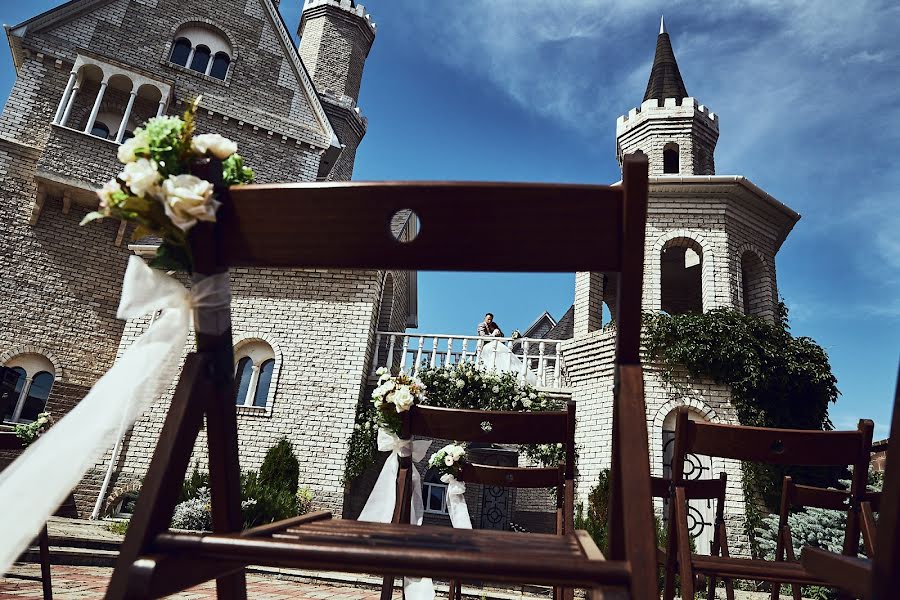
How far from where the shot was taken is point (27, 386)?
12.2 meters

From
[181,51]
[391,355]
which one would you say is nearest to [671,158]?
[391,355]

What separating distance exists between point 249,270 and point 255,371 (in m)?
2.39

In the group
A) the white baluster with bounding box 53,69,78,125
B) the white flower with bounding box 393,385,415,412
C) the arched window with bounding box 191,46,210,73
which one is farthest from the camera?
the arched window with bounding box 191,46,210,73

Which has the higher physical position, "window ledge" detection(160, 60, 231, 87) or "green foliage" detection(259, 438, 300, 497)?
"window ledge" detection(160, 60, 231, 87)

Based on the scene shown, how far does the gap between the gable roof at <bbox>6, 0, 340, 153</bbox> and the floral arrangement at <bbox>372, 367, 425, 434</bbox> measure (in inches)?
516

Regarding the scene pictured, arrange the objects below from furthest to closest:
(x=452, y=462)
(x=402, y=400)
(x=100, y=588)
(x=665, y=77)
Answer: (x=665, y=77) → (x=100, y=588) → (x=452, y=462) → (x=402, y=400)

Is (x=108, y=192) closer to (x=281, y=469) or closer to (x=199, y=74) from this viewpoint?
(x=281, y=469)

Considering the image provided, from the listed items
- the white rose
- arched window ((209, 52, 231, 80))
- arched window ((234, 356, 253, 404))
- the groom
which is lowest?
the white rose

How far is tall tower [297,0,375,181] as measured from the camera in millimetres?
21469

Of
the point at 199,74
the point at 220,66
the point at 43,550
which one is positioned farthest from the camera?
the point at 220,66

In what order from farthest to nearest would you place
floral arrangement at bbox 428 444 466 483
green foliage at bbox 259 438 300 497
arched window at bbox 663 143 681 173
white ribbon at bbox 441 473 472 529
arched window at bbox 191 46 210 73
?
arched window at bbox 663 143 681 173
arched window at bbox 191 46 210 73
green foliage at bbox 259 438 300 497
floral arrangement at bbox 428 444 466 483
white ribbon at bbox 441 473 472 529

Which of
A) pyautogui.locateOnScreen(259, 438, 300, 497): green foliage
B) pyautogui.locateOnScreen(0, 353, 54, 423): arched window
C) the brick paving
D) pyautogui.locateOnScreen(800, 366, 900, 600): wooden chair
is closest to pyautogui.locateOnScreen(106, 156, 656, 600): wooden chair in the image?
pyautogui.locateOnScreen(800, 366, 900, 600): wooden chair

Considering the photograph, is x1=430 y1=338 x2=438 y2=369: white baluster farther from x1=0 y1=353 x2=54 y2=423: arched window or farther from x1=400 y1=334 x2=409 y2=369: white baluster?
x1=0 y1=353 x2=54 y2=423: arched window

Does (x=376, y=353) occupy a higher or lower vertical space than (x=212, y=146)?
higher
